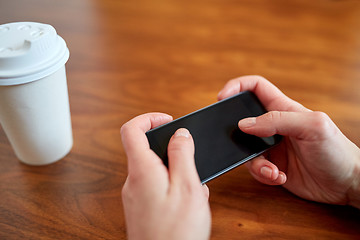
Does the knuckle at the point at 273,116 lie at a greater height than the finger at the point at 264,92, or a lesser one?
greater

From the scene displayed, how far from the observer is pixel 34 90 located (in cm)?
41

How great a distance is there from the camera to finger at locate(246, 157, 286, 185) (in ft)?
1.52

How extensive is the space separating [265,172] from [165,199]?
0.64 feet

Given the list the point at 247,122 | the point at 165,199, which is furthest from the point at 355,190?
the point at 165,199

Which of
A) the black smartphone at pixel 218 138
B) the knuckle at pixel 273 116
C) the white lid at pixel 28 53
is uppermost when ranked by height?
the white lid at pixel 28 53

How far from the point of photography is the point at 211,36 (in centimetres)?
81

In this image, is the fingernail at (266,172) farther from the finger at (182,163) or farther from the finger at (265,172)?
the finger at (182,163)

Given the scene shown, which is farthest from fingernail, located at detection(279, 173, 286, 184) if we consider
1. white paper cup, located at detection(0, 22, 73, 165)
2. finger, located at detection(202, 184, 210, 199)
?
white paper cup, located at detection(0, 22, 73, 165)

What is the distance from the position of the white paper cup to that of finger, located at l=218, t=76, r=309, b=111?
28 centimetres

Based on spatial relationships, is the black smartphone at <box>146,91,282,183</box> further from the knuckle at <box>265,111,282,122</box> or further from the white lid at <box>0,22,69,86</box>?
the white lid at <box>0,22,69,86</box>

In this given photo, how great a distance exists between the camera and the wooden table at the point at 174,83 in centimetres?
44

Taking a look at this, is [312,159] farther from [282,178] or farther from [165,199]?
[165,199]

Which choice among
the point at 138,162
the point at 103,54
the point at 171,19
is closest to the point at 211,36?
the point at 171,19

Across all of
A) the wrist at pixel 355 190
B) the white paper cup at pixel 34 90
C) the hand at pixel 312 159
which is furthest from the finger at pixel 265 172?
the white paper cup at pixel 34 90
